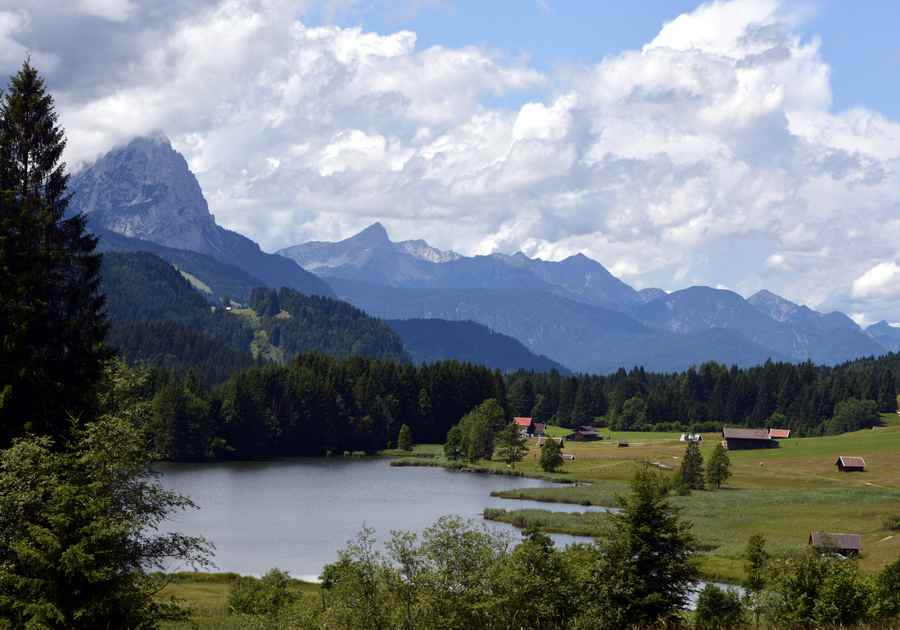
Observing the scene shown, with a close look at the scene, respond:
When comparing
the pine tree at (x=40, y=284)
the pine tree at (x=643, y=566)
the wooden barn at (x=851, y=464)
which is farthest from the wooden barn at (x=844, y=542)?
the wooden barn at (x=851, y=464)

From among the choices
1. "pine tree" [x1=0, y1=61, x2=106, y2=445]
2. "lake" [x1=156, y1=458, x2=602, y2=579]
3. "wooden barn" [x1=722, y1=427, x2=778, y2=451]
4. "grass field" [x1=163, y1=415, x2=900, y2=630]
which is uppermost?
"pine tree" [x1=0, y1=61, x2=106, y2=445]

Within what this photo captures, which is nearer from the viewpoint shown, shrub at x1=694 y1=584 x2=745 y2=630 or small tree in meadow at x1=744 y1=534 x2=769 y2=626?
shrub at x1=694 y1=584 x2=745 y2=630

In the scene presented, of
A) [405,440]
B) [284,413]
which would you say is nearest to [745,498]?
[405,440]

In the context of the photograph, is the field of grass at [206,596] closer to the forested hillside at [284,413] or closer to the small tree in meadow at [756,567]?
the small tree in meadow at [756,567]

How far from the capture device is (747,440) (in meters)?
178

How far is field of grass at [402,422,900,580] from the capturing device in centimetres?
8044

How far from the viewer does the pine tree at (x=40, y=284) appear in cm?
3700

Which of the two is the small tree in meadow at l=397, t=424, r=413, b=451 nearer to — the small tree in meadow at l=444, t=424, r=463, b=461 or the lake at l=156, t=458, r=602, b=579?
the small tree in meadow at l=444, t=424, r=463, b=461

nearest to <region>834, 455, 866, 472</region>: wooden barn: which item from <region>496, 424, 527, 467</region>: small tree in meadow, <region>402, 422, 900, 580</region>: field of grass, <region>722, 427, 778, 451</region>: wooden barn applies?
<region>402, 422, 900, 580</region>: field of grass

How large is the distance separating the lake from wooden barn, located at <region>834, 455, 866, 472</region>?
42.5m

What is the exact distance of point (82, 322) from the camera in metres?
40.0

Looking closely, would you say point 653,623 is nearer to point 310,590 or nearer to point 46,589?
point 46,589

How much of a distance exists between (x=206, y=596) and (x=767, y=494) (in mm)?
78725

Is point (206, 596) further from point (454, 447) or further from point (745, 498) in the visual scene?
point (454, 447)
